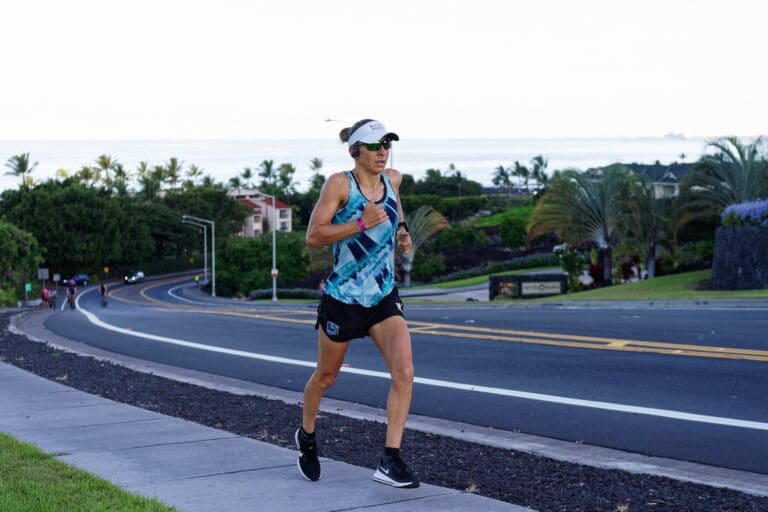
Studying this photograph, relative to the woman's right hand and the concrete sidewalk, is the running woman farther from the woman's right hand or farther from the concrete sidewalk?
the concrete sidewalk

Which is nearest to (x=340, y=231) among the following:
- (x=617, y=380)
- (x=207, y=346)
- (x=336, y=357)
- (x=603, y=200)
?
(x=336, y=357)

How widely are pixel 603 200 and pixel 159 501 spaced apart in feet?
126

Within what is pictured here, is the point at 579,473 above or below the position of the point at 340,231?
below

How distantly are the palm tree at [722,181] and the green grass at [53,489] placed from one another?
107ft

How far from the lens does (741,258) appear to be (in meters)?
27.4

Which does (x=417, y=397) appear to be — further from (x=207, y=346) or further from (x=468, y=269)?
(x=468, y=269)

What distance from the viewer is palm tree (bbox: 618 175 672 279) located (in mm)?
40594

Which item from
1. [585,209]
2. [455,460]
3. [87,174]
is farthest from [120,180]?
[455,460]

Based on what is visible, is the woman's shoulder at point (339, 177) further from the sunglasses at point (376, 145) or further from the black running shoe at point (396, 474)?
the black running shoe at point (396, 474)

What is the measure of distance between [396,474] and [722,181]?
110 feet

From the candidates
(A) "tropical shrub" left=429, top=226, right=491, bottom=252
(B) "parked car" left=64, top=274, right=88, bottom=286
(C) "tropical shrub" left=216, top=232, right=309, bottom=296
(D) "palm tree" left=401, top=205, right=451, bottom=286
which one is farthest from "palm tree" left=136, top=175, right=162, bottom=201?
(D) "palm tree" left=401, top=205, right=451, bottom=286

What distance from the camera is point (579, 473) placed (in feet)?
21.8

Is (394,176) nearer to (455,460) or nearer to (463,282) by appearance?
(455,460)

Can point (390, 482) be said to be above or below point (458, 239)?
above
